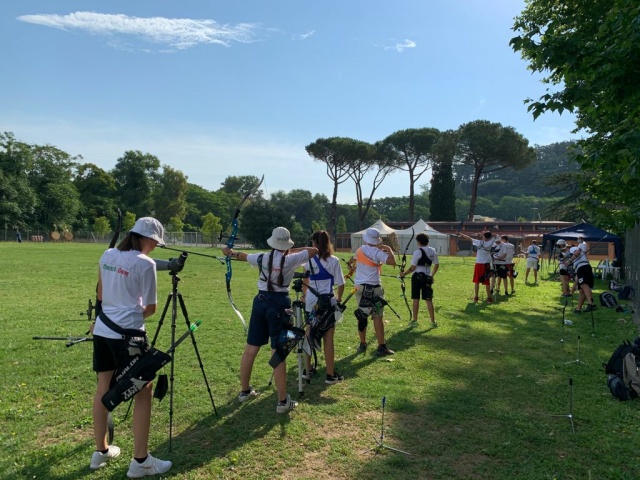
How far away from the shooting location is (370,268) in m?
6.74

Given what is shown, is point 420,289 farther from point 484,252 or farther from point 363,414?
point 363,414

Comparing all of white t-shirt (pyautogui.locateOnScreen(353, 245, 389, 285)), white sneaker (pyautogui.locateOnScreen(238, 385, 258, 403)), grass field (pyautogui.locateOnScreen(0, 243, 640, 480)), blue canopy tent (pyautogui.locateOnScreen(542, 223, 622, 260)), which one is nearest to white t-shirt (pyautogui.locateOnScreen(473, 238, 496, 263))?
grass field (pyautogui.locateOnScreen(0, 243, 640, 480))

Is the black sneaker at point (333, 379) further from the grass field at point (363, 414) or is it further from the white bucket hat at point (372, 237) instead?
the white bucket hat at point (372, 237)

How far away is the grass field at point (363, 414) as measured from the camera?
369 cm

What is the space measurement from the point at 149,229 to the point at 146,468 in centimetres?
179

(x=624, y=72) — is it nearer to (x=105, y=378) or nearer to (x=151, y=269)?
(x=151, y=269)

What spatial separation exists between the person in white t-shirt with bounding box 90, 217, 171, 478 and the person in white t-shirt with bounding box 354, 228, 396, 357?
3.66 meters

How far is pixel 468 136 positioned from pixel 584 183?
51.3 m

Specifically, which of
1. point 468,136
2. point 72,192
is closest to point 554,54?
point 468,136

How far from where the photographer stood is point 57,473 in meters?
3.52

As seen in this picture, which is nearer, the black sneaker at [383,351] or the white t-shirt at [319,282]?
the white t-shirt at [319,282]

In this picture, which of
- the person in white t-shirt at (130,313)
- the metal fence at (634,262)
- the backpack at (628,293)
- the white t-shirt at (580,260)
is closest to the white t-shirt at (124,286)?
the person in white t-shirt at (130,313)

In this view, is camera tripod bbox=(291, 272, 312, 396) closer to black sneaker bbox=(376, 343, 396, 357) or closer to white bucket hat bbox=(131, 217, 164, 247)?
black sneaker bbox=(376, 343, 396, 357)

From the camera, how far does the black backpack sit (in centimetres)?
509
